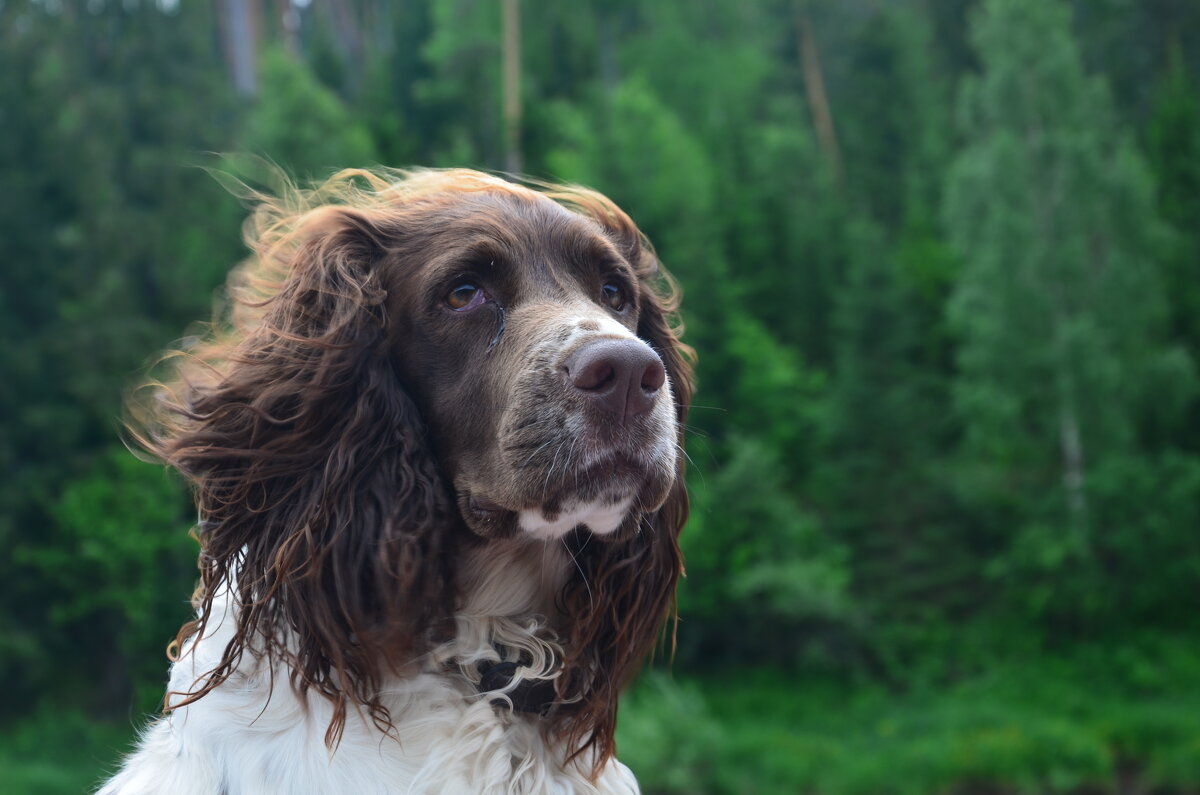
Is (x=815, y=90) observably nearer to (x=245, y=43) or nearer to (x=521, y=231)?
(x=245, y=43)

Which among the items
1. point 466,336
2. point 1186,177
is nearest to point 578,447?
point 466,336

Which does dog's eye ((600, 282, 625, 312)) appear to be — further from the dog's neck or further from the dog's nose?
the dog's neck

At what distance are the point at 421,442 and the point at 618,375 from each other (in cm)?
60

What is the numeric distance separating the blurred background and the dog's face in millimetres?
14720

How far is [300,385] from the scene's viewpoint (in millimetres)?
2938

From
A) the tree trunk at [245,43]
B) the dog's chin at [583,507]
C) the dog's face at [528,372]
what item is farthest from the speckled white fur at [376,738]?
the tree trunk at [245,43]

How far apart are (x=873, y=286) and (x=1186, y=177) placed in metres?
8.51

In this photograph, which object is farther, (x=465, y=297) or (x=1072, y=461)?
(x=1072, y=461)

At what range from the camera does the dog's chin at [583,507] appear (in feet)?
9.39

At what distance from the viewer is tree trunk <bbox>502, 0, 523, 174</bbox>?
88.0 feet

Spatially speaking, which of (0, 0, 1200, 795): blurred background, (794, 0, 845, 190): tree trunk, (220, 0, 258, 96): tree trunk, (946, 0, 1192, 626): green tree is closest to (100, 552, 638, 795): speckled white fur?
(0, 0, 1200, 795): blurred background

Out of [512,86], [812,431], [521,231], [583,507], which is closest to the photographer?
[583,507]

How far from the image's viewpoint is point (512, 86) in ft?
93.1

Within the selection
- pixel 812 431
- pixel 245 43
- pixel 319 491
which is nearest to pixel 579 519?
pixel 319 491
